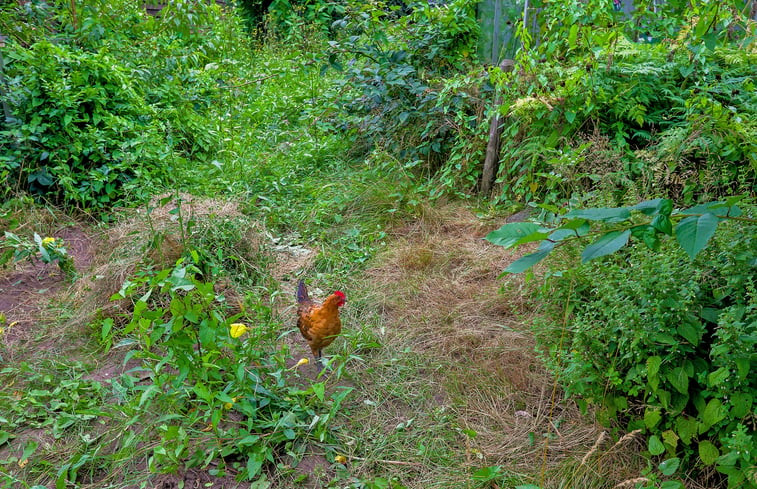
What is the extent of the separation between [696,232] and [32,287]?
402 centimetres

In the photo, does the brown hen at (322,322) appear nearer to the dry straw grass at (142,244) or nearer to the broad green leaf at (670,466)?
the dry straw grass at (142,244)

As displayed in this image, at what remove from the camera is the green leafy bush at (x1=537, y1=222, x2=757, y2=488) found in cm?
197

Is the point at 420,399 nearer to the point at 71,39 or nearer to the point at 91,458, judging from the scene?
the point at 91,458

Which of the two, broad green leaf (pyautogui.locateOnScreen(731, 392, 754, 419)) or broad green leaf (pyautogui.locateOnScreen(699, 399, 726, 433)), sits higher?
broad green leaf (pyautogui.locateOnScreen(731, 392, 754, 419))

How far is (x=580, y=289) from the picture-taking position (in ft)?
8.90

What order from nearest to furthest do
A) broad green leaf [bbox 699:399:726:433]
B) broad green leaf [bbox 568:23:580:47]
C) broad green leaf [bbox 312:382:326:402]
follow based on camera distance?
broad green leaf [bbox 699:399:726:433], broad green leaf [bbox 312:382:326:402], broad green leaf [bbox 568:23:580:47]

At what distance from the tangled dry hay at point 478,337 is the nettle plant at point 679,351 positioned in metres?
0.22

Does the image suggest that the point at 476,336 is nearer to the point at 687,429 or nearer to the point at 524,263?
the point at 687,429

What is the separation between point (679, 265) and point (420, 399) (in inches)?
52.0

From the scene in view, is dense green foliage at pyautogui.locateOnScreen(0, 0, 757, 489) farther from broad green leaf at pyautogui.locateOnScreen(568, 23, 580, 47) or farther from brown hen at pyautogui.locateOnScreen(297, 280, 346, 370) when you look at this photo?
brown hen at pyautogui.locateOnScreen(297, 280, 346, 370)

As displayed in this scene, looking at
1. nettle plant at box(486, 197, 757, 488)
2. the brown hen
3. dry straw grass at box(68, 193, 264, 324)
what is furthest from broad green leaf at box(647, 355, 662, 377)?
dry straw grass at box(68, 193, 264, 324)

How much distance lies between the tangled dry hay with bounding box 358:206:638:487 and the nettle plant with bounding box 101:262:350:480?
640 mm

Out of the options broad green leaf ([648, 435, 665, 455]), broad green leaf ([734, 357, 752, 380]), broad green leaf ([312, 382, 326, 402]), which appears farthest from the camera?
broad green leaf ([312, 382, 326, 402])

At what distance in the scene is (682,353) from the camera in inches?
86.7
